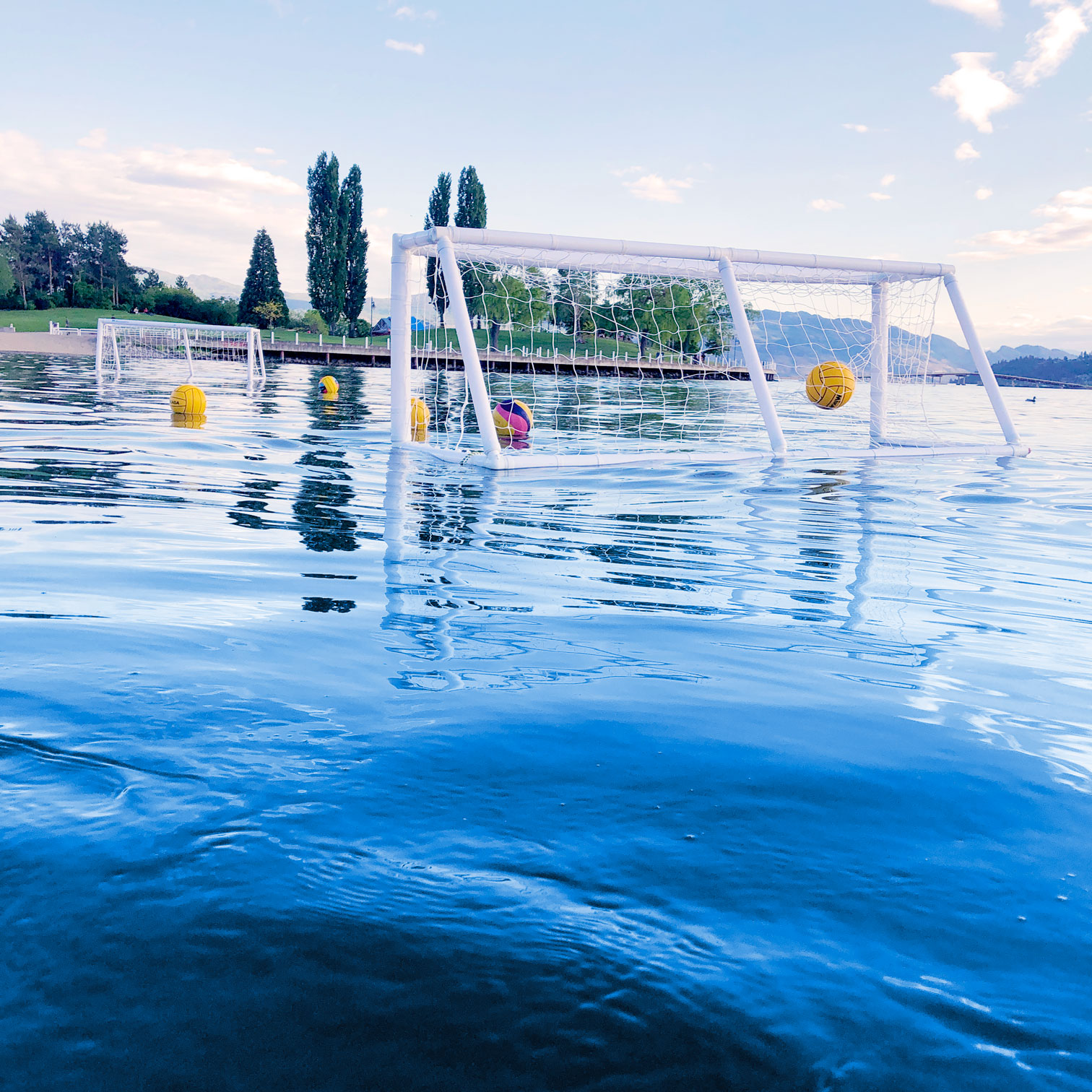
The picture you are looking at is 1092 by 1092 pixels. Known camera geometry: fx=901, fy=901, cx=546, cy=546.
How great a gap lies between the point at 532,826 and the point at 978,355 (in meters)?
15.2

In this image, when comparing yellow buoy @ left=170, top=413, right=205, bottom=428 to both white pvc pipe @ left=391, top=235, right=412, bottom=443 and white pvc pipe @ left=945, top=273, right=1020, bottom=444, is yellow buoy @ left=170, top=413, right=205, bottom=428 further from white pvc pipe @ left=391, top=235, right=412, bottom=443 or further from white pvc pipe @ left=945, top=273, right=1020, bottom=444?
white pvc pipe @ left=945, top=273, right=1020, bottom=444

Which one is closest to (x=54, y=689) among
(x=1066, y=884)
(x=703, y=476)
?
(x=1066, y=884)

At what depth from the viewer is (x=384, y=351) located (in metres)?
55.3

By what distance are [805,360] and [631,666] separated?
13.6 m

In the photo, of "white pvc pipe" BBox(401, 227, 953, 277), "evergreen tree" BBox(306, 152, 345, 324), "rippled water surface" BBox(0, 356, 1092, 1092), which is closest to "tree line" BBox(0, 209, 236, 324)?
"evergreen tree" BBox(306, 152, 345, 324)

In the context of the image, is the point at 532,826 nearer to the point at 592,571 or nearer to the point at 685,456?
the point at 592,571

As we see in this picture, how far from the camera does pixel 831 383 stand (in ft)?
49.4

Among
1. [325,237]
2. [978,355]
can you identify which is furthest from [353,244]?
[978,355]

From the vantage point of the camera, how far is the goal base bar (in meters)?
11.0

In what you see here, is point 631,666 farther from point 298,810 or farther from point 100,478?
point 100,478

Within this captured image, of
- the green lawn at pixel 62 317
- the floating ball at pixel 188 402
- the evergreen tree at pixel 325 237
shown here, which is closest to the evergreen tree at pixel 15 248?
the green lawn at pixel 62 317

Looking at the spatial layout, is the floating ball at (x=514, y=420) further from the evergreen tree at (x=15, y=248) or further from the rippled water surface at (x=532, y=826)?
the evergreen tree at (x=15, y=248)

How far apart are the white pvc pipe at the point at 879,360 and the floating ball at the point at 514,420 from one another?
21.6 ft

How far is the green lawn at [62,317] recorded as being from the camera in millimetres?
63219
